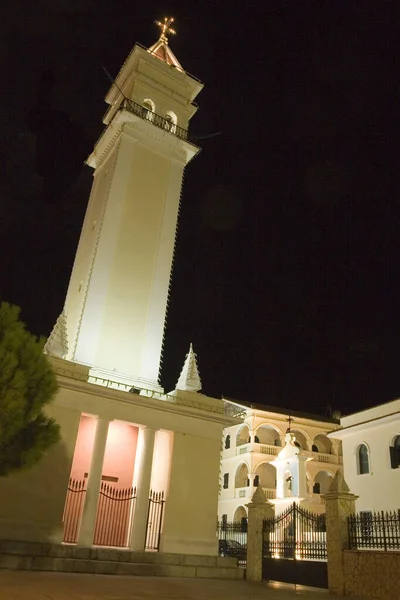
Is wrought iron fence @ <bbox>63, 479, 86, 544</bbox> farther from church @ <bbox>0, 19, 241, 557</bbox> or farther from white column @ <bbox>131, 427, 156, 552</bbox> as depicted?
white column @ <bbox>131, 427, 156, 552</bbox>

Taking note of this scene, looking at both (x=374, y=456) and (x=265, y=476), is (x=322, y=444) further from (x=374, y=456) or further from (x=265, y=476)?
(x=374, y=456)

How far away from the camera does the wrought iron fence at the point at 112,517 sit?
48.0 ft

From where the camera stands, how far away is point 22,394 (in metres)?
8.95

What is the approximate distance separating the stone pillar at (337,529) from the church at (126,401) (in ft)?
14.4

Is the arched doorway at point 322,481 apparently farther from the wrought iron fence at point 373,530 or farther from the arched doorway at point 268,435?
the wrought iron fence at point 373,530

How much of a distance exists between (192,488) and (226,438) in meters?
26.1

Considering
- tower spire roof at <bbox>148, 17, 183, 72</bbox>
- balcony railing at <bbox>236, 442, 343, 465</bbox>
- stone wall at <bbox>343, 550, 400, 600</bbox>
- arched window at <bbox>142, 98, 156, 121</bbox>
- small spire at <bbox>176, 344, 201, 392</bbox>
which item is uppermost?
tower spire roof at <bbox>148, 17, 183, 72</bbox>

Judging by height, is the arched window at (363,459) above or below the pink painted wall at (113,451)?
above

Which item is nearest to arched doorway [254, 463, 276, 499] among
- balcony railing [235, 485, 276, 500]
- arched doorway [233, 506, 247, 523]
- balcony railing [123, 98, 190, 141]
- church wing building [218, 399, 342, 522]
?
church wing building [218, 399, 342, 522]

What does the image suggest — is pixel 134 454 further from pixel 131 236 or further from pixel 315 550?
pixel 131 236

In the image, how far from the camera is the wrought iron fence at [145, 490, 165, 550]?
14430 millimetres

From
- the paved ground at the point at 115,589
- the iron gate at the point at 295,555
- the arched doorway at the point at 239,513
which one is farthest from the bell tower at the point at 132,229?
the arched doorway at the point at 239,513

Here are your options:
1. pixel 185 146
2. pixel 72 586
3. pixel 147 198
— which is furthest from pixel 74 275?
pixel 72 586

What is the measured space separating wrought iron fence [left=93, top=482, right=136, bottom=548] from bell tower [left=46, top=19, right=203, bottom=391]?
3481 mm
